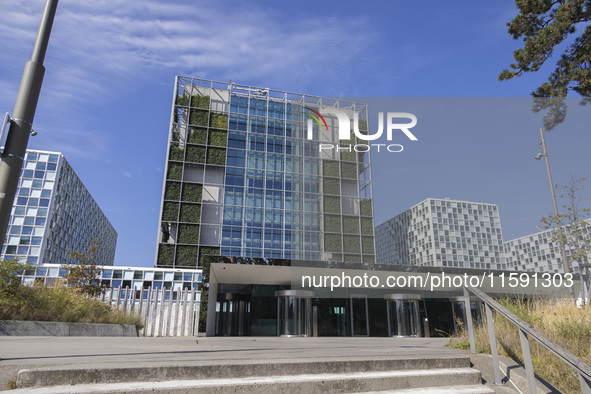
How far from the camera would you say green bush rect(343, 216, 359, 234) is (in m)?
41.4

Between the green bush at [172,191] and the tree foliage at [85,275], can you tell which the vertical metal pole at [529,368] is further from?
the green bush at [172,191]

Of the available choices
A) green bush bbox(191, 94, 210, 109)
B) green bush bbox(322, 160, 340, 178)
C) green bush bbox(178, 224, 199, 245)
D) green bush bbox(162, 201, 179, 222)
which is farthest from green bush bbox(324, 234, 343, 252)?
green bush bbox(191, 94, 210, 109)

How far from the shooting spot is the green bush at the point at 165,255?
1484 inches

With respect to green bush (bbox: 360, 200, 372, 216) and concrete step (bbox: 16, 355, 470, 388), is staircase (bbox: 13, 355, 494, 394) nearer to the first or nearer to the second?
concrete step (bbox: 16, 355, 470, 388)

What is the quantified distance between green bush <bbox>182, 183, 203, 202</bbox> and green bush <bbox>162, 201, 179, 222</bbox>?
123 cm

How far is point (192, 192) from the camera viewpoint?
134ft

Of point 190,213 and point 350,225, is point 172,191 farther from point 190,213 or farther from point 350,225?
point 350,225

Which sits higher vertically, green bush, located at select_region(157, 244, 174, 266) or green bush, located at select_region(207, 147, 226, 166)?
green bush, located at select_region(207, 147, 226, 166)

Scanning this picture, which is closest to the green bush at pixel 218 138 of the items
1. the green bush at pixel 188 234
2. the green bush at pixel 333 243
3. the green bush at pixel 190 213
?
the green bush at pixel 190 213

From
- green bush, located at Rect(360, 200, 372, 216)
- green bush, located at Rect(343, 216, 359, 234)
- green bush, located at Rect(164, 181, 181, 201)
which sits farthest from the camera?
green bush, located at Rect(360, 200, 372, 216)

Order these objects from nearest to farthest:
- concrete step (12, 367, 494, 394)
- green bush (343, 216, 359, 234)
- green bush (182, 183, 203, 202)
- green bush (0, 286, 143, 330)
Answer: concrete step (12, 367, 494, 394) < green bush (0, 286, 143, 330) < green bush (182, 183, 203, 202) < green bush (343, 216, 359, 234)

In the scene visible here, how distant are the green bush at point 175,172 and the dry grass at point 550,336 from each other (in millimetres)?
37437

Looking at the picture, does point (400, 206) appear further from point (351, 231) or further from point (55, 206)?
point (55, 206)

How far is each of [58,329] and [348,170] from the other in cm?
3709
